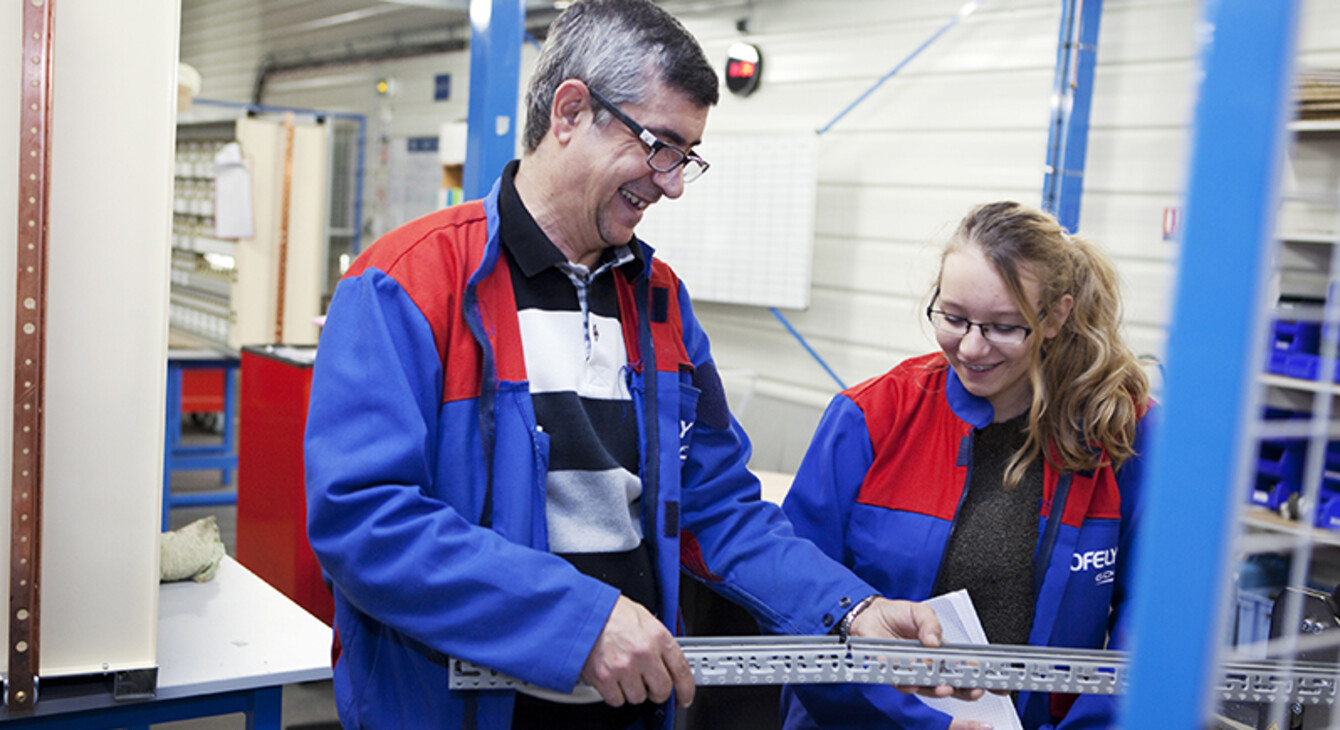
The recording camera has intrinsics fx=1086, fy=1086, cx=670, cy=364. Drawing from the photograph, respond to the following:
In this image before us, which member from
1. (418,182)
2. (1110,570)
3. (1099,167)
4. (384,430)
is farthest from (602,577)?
(418,182)

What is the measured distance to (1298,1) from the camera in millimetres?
498

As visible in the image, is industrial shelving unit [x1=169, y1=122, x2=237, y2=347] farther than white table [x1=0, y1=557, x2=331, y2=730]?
Yes

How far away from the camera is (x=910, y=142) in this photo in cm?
558

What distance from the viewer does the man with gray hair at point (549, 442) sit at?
121 cm

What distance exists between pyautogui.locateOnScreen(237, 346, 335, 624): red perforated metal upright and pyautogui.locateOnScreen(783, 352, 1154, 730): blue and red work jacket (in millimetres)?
2664

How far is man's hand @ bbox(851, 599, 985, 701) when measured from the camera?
1.47m

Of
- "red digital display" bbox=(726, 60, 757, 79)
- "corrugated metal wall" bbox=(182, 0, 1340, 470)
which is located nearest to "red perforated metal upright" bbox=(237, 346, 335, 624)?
"corrugated metal wall" bbox=(182, 0, 1340, 470)

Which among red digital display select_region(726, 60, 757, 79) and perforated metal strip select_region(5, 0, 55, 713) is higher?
red digital display select_region(726, 60, 757, 79)

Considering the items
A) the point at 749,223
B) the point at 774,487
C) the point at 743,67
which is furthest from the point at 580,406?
the point at 743,67

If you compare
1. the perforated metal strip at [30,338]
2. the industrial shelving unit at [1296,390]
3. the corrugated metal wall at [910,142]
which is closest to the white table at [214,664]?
the perforated metal strip at [30,338]

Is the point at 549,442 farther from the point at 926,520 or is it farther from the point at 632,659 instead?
the point at 926,520

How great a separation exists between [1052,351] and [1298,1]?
1.34m

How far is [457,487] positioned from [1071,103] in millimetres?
4190

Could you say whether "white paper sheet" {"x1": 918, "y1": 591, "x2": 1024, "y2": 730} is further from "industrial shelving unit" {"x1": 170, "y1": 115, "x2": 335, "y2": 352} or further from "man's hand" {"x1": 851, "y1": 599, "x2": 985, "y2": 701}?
"industrial shelving unit" {"x1": 170, "y1": 115, "x2": 335, "y2": 352}
